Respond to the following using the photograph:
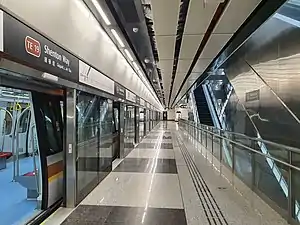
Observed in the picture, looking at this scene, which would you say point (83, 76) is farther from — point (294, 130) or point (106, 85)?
point (294, 130)

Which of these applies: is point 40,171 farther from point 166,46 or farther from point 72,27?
point 166,46

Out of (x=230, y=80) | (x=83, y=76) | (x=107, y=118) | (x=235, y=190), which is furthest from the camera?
(x=230, y=80)

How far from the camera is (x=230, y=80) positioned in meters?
8.68

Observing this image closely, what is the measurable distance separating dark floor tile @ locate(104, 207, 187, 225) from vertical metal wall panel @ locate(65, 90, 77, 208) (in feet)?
2.24

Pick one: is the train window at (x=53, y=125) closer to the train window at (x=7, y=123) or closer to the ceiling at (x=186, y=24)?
the ceiling at (x=186, y=24)

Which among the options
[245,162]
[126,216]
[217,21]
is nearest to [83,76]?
[126,216]

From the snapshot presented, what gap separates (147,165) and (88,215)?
3.75 meters

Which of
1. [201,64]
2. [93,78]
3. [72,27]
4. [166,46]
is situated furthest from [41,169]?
[201,64]

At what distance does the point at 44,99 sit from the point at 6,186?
8.98 feet

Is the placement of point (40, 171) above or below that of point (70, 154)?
below

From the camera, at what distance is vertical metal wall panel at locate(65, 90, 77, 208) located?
3873 mm

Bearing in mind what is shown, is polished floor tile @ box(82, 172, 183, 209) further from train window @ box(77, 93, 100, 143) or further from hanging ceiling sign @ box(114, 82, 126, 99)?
hanging ceiling sign @ box(114, 82, 126, 99)

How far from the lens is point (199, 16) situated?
4133 millimetres

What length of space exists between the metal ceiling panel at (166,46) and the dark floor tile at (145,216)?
3143mm
